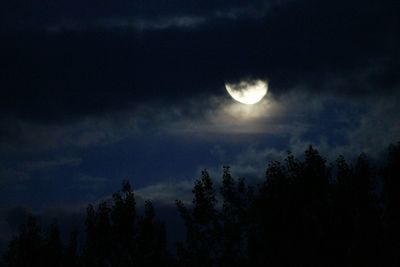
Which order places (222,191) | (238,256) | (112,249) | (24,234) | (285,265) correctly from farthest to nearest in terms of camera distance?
(24,234) → (112,249) → (222,191) → (238,256) → (285,265)

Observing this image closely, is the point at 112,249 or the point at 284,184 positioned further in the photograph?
the point at 112,249

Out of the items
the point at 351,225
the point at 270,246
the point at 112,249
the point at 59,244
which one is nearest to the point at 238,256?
the point at 270,246

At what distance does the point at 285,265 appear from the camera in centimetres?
4675

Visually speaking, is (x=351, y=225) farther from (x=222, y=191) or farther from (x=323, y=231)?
(x=222, y=191)

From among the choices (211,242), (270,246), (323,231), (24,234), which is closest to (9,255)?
→ (24,234)

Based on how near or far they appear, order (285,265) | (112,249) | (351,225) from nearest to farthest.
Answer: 1. (285,265)
2. (351,225)
3. (112,249)

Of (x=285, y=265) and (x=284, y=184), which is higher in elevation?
(x=284, y=184)

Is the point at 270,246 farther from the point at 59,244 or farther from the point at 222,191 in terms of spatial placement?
the point at 59,244

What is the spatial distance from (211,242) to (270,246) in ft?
38.6

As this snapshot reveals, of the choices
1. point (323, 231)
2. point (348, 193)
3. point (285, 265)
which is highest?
point (348, 193)

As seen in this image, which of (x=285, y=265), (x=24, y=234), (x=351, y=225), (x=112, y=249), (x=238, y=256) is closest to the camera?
(x=285, y=265)

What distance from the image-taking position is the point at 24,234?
7612cm

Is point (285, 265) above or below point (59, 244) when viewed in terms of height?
below

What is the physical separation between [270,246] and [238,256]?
27.3ft
